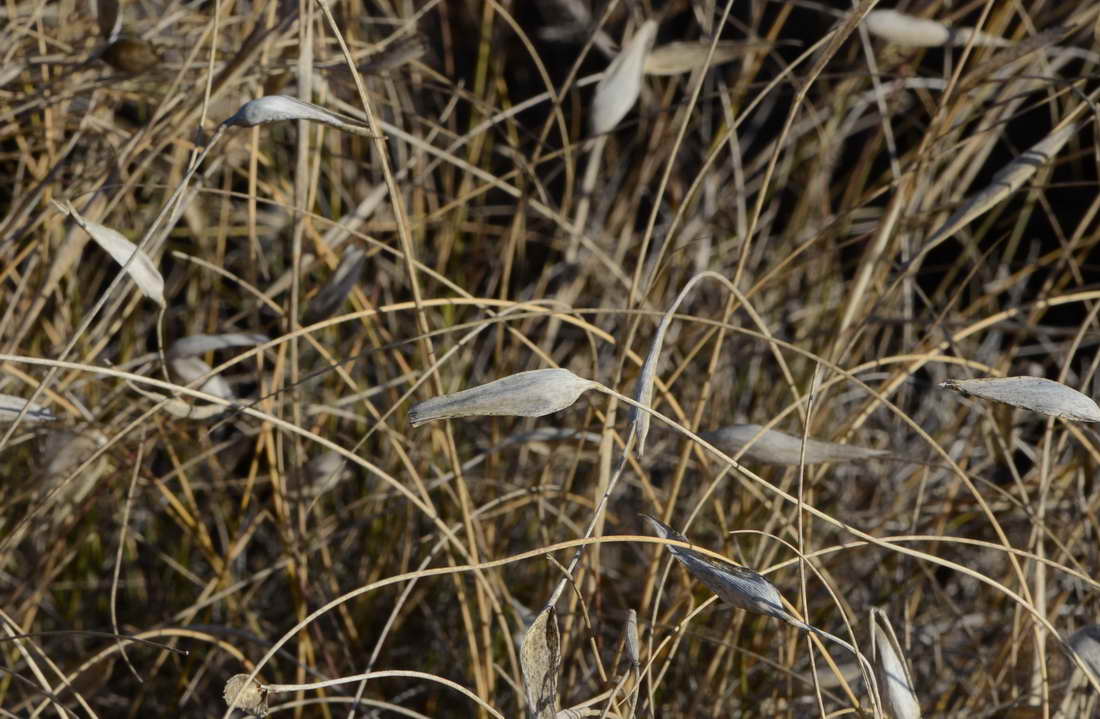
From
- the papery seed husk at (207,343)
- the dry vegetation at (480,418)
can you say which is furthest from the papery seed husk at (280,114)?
the papery seed husk at (207,343)

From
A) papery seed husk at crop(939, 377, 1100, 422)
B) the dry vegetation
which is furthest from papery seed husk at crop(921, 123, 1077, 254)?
papery seed husk at crop(939, 377, 1100, 422)

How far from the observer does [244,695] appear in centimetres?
34

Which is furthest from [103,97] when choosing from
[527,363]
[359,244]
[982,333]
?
[982,333]

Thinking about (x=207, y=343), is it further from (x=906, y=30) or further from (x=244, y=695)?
(x=906, y=30)

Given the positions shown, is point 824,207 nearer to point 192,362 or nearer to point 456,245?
point 456,245

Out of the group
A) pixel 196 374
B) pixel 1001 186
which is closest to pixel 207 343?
pixel 196 374

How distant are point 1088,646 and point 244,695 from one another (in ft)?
1.07

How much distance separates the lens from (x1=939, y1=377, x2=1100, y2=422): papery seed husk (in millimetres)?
368

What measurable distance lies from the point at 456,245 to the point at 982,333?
529 mm

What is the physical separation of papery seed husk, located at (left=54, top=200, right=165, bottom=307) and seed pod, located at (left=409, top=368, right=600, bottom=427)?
15 cm

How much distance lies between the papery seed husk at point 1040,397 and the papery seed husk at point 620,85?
0.27 m

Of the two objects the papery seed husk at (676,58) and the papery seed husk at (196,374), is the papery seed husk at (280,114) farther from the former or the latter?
the papery seed husk at (676,58)

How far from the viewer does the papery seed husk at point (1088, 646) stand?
1.36 ft

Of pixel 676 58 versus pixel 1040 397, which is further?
pixel 676 58
